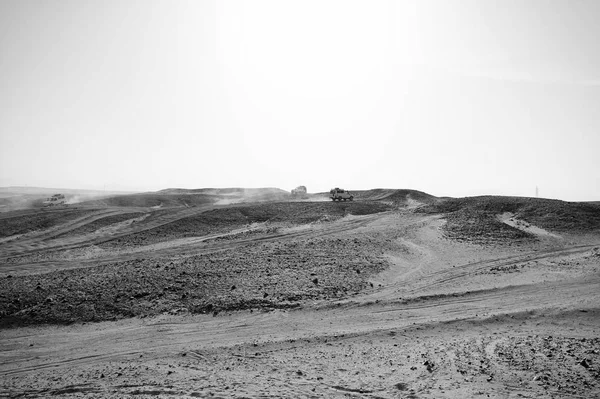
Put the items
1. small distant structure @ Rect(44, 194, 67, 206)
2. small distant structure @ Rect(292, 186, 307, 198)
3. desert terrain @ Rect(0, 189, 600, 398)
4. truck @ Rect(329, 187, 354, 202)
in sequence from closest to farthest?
1. desert terrain @ Rect(0, 189, 600, 398)
2. truck @ Rect(329, 187, 354, 202)
3. small distant structure @ Rect(44, 194, 67, 206)
4. small distant structure @ Rect(292, 186, 307, 198)

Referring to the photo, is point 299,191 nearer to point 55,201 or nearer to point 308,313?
point 55,201

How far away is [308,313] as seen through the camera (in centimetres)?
1359

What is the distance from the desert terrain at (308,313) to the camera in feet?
29.4

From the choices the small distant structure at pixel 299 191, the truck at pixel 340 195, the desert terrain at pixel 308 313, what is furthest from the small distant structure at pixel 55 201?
the truck at pixel 340 195

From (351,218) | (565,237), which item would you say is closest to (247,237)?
(351,218)

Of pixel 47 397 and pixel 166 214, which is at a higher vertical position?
pixel 166 214

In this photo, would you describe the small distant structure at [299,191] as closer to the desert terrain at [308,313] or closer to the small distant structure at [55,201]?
the small distant structure at [55,201]

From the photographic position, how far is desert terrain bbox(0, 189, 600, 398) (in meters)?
8.96

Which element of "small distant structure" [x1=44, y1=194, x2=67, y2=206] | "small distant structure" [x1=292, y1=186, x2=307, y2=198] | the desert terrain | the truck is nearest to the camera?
the desert terrain

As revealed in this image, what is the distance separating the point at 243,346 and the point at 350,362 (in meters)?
3.13

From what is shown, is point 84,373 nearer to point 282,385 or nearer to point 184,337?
point 184,337

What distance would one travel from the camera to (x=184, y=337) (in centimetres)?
1176

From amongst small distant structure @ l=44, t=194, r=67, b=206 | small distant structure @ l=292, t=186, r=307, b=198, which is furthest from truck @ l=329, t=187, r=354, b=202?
small distant structure @ l=44, t=194, r=67, b=206

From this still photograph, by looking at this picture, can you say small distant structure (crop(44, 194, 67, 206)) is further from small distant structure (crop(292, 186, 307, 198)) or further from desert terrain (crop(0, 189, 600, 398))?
small distant structure (crop(292, 186, 307, 198))
